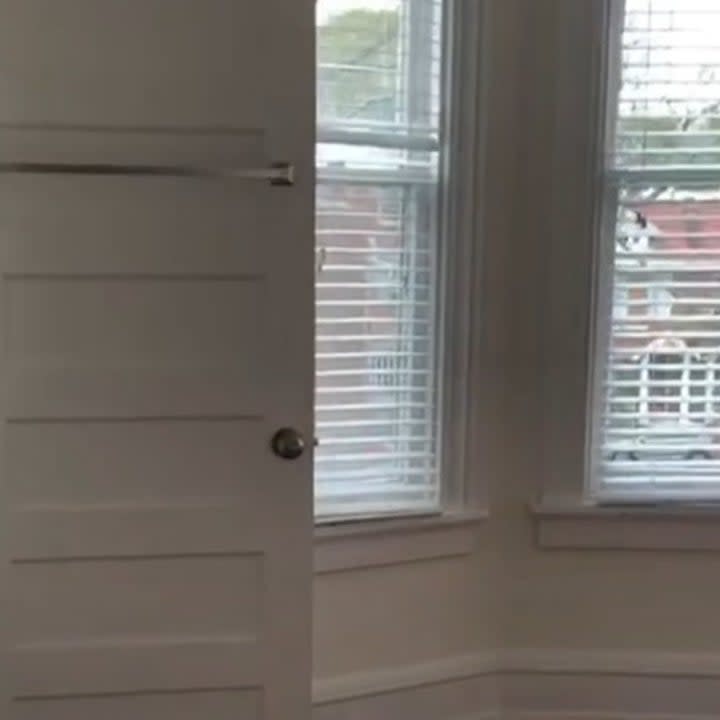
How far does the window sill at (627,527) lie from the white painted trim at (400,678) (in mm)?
338

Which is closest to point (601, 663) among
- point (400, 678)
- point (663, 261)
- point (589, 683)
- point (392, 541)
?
point (589, 683)

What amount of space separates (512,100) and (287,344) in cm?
85

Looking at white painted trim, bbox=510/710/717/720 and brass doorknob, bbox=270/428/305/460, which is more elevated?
brass doorknob, bbox=270/428/305/460

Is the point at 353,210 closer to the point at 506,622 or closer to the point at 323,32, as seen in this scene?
the point at 323,32

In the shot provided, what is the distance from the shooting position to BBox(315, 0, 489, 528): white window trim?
8.87 ft

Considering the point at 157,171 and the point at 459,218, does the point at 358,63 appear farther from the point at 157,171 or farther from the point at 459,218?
the point at 157,171

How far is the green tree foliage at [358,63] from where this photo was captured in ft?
8.64

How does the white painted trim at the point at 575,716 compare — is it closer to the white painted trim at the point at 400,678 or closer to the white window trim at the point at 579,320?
the white painted trim at the point at 400,678

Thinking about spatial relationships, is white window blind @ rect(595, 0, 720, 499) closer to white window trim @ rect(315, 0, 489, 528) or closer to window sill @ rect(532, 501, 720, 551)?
window sill @ rect(532, 501, 720, 551)

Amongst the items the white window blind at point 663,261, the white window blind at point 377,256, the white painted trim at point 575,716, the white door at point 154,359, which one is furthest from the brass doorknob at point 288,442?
the white painted trim at point 575,716

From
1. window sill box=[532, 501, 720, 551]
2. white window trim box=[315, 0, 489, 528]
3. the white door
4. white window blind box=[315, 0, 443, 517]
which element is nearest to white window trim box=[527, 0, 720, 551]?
window sill box=[532, 501, 720, 551]

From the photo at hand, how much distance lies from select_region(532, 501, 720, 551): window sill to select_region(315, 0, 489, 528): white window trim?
0.19m

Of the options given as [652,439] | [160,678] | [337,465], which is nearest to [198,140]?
[337,465]

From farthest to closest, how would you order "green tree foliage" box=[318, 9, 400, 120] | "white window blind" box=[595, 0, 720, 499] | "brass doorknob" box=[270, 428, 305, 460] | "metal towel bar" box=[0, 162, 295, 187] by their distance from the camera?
1. "white window blind" box=[595, 0, 720, 499]
2. "green tree foliage" box=[318, 9, 400, 120]
3. "brass doorknob" box=[270, 428, 305, 460]
4. "metal towel bar" box=[0, 162, 295, 187]
